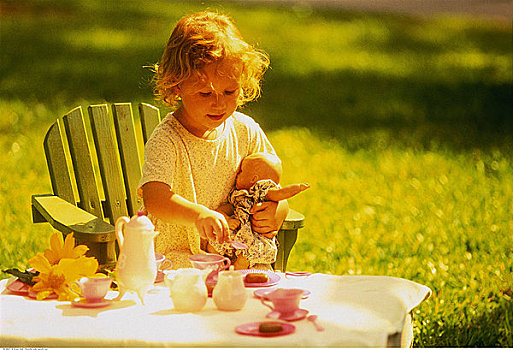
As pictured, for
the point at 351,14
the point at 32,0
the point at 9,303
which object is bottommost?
the point at 9,303

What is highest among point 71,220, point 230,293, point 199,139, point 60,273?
point 199,139

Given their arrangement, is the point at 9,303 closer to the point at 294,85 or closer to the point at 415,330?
the point at 415,330

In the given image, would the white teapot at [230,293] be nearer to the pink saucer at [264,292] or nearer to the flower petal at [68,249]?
the pink saucer at [264,292]

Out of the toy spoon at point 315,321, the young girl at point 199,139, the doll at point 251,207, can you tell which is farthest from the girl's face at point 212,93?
the toy spoon at point 315,321

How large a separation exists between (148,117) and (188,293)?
158 centimetres

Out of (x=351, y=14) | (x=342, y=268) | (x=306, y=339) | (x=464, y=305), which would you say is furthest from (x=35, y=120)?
(x=351, y=14)

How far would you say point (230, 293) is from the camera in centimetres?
247

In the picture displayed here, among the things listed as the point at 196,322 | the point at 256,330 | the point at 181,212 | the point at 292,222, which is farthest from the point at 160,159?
the point at 256,330

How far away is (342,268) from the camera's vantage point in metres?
4.78

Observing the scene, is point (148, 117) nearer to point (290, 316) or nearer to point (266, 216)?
point (266, 216)

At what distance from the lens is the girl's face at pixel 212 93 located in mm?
2977

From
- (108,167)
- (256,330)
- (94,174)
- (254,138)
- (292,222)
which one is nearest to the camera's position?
(256,330)

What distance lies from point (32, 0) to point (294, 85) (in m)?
5.42

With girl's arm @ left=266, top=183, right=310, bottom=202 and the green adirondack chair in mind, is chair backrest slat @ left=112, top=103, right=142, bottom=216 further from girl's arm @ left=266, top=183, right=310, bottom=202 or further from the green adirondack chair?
girl's arm @ left=266, top=183, right=310, bottom=202
